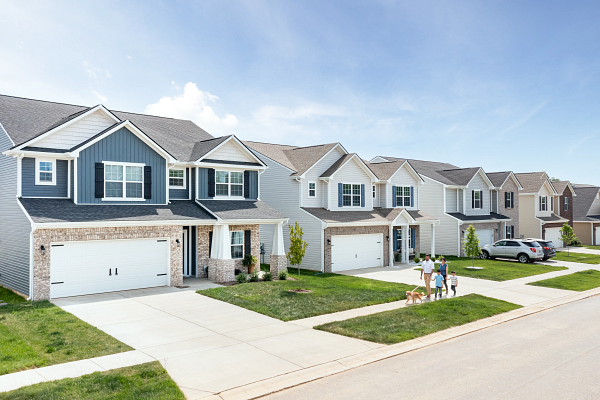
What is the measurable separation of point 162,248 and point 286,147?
1577 cm

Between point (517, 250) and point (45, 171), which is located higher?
point (45, 171)

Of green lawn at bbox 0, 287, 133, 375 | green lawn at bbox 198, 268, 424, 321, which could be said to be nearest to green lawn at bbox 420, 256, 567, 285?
green lawn at bbox 198, 268, 424, 321

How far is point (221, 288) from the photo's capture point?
749 inches

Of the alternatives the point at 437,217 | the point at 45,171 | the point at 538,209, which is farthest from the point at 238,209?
the point at 538,209

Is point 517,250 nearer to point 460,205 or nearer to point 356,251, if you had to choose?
point 460,205

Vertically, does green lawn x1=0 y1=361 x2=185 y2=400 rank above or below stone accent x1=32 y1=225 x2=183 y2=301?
below

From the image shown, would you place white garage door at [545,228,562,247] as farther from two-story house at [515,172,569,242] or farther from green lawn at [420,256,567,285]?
green lawn at [420,256,567,285]

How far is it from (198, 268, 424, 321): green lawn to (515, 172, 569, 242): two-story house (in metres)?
28.5

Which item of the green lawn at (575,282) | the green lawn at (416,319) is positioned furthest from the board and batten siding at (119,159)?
the green lawn at (575,282)

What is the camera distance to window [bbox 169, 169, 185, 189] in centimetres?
2258

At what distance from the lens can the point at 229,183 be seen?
78.8 ft

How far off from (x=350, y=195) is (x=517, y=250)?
518 inches

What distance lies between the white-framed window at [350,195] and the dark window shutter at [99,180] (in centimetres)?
1507

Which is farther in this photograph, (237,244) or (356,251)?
(356,251)
